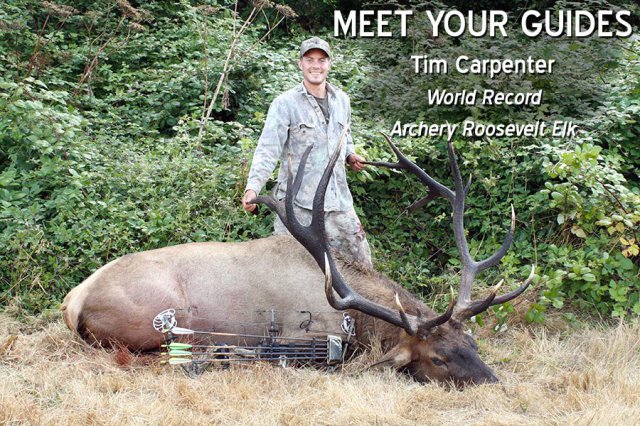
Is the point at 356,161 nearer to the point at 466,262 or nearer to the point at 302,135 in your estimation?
the point at 302,135

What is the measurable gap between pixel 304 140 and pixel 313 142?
0.07 metres

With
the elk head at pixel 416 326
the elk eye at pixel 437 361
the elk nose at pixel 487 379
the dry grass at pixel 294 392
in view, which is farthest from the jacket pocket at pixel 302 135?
the elk nose at pixel 487 379

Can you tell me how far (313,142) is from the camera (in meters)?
5.95

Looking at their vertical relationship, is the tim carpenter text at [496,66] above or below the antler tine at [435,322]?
above

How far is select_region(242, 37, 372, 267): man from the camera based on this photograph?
5.87m

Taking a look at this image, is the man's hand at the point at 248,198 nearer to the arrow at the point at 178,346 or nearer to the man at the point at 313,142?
the man at the point at 313,142

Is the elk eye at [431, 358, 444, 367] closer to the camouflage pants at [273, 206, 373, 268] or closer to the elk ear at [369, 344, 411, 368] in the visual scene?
the elk ear at [369, 344, 411, 368]

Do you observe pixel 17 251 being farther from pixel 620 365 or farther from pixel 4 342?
pixel 620 365

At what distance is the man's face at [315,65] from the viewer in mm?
5898

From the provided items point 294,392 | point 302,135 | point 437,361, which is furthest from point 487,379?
point 302,135

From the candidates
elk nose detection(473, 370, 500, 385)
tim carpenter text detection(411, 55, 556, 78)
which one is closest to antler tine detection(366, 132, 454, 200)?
elk nose detection(473, 370, 500, 385)

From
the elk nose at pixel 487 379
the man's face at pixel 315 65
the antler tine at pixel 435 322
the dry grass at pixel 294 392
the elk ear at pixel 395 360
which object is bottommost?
the dry grass at pixel 294 392

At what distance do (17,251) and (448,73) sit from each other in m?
4.80

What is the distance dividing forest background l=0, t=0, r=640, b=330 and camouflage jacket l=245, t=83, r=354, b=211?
1131 mm
